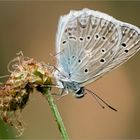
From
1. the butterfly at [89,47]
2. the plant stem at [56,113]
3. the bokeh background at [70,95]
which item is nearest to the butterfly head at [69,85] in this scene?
the butterfly at [89,47]

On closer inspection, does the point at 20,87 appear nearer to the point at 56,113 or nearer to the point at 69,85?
the point at 56,113

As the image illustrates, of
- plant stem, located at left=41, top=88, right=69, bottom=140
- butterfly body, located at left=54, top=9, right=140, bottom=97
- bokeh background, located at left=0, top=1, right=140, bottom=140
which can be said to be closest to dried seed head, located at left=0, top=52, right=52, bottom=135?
plant stem, located at left=41, top=88, right=69, bottom=140

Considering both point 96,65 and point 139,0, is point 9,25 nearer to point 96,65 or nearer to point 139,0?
point 139,0

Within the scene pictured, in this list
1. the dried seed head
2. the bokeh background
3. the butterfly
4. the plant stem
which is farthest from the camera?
the bokeh background

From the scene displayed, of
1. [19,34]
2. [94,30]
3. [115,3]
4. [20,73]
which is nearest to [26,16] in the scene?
[19,34]

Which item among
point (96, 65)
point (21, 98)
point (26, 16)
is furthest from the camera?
point (26, 16)

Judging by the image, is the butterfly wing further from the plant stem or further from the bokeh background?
the bokeh background

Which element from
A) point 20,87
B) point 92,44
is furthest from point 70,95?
point 20,87
